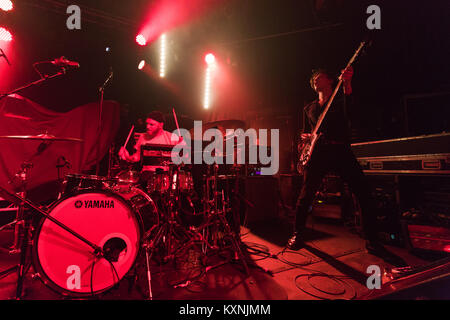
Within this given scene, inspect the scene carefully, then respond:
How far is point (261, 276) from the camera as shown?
2.19m

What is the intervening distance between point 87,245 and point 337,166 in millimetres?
2878

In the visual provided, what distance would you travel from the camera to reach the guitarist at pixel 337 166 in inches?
102

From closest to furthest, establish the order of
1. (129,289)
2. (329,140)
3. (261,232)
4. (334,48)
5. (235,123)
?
(129,289) < (329,140) < (261,232) < (235,123) < (334,48)

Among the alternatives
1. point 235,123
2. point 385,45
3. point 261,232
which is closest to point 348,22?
point 385,45

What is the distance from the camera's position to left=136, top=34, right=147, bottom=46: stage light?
493cm

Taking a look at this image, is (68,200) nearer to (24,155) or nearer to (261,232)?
(24,155)

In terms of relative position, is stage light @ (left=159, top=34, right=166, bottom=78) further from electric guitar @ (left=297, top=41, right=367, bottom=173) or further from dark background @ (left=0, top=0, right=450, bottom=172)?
electric guitar @ (left=297, top=41, right=367, bottom=173)

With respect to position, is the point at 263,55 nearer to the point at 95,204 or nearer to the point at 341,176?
the point at 341,176

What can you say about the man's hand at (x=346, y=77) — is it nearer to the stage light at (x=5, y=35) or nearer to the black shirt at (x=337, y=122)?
the black shirt at (x=337, y=122)

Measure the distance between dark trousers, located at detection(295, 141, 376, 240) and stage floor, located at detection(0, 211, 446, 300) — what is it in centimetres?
42

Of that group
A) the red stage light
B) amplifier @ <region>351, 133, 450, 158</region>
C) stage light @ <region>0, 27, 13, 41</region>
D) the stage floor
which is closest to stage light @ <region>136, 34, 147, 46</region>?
the red stage light

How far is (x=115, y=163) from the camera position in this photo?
14.6ft

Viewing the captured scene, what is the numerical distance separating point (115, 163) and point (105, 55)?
268 centimetres

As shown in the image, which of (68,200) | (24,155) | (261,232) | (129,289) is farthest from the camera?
(261,232)
